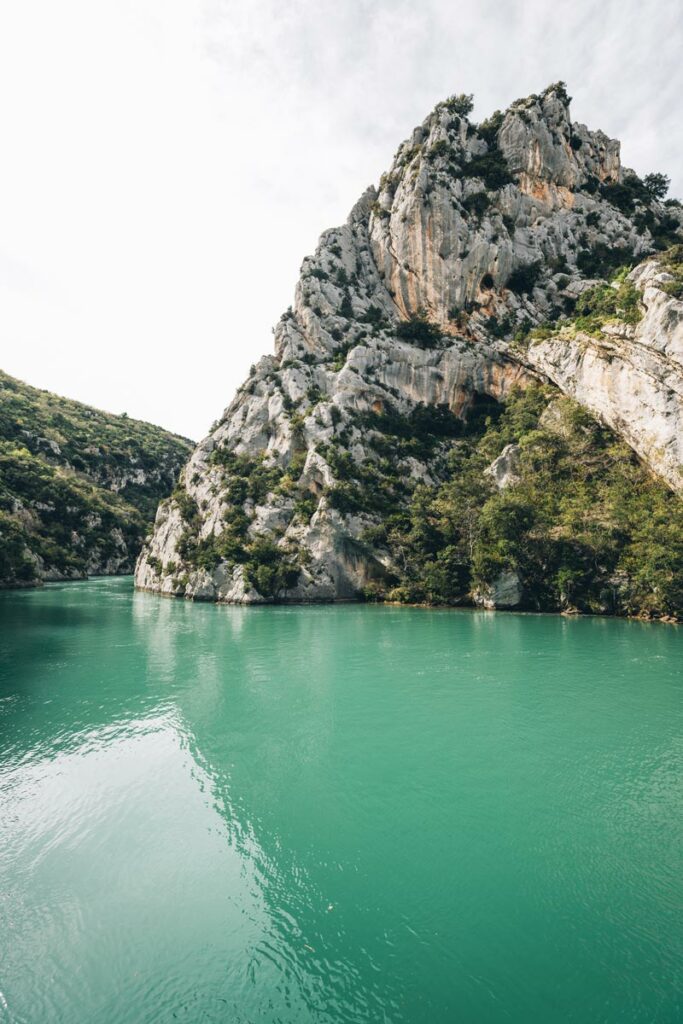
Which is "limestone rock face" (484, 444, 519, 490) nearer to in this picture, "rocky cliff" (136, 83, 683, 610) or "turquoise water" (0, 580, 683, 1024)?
"rocky cliff" (136, 83, 683, 610)

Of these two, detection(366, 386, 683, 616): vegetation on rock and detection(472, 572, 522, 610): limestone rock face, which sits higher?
detection(366, 386, 683, 616): vegetation on rock

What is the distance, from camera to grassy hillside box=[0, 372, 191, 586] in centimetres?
6969

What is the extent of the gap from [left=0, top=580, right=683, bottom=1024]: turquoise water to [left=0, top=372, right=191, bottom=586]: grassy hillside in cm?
5527

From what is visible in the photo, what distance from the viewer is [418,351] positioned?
2534 inches

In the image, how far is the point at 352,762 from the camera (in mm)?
11336

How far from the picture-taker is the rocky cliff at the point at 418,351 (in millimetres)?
48062

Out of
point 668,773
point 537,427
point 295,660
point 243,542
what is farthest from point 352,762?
point 537,427

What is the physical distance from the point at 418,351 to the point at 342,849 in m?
63.0

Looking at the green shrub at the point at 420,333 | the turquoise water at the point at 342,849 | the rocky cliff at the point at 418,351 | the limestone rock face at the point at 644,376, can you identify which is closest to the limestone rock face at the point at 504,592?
the rocky cliff at the point at 418,351

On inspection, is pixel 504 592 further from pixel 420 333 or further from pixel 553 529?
pixel 420 333

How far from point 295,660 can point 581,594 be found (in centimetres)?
2435

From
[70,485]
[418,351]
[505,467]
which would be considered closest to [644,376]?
[505,467]

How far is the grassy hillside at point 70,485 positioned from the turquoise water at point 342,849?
5527 cm

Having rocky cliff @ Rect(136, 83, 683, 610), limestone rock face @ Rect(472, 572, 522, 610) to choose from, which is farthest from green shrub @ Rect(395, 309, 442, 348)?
limestone rock face @ Rect(472, 572, 522, 610)
